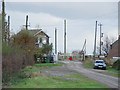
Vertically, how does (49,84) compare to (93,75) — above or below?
above

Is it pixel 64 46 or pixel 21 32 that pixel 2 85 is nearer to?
pixel 21 32

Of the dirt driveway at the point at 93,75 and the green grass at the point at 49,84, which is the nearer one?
the green grass at the point at 49,84

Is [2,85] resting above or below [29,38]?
below

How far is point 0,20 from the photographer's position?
24.5m

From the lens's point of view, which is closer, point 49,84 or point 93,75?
point 49,84

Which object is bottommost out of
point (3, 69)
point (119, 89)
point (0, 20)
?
point (119, 89)

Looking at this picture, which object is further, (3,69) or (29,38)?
(29,38)

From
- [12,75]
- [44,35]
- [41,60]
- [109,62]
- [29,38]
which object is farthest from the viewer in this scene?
[44,35]

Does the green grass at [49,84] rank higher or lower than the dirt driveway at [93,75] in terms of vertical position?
higher

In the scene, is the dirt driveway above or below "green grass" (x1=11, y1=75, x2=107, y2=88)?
below

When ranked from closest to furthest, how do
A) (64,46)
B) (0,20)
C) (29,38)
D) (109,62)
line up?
(0,20), (29,38), (109,62), (64,46)

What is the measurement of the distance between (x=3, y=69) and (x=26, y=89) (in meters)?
1.78

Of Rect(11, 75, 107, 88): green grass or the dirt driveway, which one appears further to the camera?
the dirt driveway

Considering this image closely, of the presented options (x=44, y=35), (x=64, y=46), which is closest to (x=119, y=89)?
(x=64, y=46)
